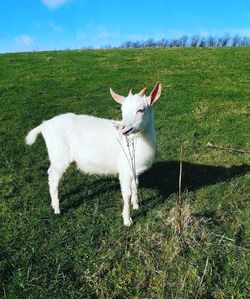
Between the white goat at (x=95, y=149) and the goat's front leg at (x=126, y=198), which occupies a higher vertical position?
the white goat at (x=95, y=149)

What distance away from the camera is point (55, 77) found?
20.2 m

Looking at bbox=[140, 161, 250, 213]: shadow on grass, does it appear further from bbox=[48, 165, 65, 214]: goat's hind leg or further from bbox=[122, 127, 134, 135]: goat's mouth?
bbox=[122, 127, 134, 135]: goat's mouth

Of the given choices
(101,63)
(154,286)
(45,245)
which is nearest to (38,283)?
(45,245)

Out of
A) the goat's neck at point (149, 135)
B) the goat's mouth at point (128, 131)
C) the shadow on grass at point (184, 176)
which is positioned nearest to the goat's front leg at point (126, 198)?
the goat's neck at point (149, 135)

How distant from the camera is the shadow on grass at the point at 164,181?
8820 millimetres

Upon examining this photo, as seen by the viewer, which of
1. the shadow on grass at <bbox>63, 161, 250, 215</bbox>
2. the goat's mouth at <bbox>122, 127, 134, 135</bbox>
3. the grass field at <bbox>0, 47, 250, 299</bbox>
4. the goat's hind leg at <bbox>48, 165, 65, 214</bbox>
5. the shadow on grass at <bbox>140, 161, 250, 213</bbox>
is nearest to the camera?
the grass field at <bbox>0, 47, 250, 299</bbox>

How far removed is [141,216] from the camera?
26.4 ft

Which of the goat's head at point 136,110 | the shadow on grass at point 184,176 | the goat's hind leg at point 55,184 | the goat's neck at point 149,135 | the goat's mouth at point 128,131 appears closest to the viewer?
the goat's mouth at point 128,131

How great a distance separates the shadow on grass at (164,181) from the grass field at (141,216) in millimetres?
22

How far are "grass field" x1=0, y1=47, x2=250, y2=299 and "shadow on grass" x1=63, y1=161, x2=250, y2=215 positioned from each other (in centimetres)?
2

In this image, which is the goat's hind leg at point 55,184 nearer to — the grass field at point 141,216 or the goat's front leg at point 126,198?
the grass field at point 141,216

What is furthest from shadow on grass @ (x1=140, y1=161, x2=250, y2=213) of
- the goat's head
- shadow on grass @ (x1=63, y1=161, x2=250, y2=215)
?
the goat's head

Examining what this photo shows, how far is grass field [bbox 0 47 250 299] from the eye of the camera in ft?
20.4

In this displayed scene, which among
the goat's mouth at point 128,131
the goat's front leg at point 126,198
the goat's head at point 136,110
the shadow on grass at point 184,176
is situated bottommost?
the shadow on grass at point 184,176
